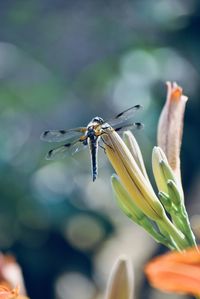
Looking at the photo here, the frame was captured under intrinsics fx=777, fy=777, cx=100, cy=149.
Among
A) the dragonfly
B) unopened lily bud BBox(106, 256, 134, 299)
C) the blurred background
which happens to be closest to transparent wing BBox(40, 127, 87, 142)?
the dragonfly

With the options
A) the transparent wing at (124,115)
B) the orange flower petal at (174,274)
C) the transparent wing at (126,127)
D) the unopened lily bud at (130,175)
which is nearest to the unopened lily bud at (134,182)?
the unopened lily bud at (130,175)

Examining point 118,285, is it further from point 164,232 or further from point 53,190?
point 53,190

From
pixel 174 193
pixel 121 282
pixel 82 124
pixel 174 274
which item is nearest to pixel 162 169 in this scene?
pixel 174 193

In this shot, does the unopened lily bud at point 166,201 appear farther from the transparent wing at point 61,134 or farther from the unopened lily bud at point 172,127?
the transparent wing at point 61,134

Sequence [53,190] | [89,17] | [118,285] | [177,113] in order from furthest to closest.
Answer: [89,17] < [53,190] < [177,113] < [118,285]

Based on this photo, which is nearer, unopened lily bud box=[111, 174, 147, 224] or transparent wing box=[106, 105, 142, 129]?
unopened lily bud box=[111, 174, 147, 224]

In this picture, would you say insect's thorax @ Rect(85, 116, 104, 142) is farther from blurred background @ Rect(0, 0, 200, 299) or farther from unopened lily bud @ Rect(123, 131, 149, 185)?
blurred background @ Rect(0, 0, 200, 299)

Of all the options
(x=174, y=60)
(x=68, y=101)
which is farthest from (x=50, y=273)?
(x=174, y=60)
